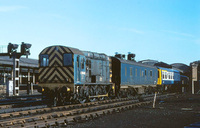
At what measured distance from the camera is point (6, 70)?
104 ft

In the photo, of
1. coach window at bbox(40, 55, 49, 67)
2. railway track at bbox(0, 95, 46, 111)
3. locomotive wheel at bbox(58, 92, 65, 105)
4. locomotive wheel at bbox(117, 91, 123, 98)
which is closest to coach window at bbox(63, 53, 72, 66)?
coach window at bbox(40, 55, 49, 67)

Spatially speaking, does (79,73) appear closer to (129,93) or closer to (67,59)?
(67,59)

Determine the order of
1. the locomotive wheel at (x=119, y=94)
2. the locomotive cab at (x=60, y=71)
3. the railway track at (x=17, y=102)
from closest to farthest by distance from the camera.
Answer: the railway track at (x=17, y=102), the locomotive cab at (x=60, y=71), the locomotive wheel at (x=119, y=94)

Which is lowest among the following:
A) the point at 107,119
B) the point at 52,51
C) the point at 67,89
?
the point at 107,119

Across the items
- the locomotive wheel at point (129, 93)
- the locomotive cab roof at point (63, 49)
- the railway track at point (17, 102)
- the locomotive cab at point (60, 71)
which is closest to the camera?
the railway track at point (17, 102)

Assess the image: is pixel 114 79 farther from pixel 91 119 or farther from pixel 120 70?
pixel 91 119

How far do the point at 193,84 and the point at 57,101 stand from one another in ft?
74.0

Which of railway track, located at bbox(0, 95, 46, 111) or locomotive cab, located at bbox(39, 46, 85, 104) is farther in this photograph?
locomotive cab, located at bbox(39, 46, 85, 104)

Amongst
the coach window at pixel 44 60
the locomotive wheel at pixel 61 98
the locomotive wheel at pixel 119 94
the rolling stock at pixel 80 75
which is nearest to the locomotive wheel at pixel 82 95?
the rolling stock at pixel 80 75

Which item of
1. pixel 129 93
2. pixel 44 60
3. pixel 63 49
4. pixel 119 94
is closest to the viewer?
pixel 63 49

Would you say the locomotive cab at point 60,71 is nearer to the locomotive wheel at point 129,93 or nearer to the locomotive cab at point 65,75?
the locomotive cab at point 65,75

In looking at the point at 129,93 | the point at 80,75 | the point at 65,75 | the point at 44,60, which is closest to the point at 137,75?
the point at 129,93

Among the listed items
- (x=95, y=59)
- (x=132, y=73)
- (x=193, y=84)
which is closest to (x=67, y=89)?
(x=95, y=59)

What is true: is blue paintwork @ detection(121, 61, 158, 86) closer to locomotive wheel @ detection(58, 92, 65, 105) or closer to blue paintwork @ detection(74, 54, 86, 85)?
blue paintwork @ detection(74, 54, 86, 85)
